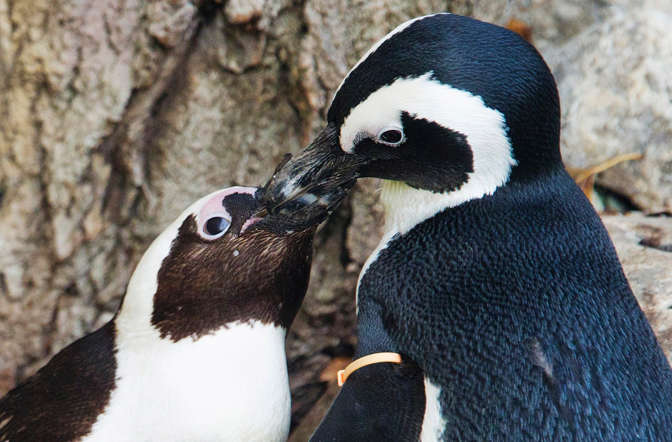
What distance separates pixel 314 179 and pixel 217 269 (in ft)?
1.10

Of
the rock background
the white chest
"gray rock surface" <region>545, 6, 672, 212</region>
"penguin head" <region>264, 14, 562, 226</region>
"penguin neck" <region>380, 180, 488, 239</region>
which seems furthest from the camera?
"gray rock surface" <region>545, 6, 672, 212</region>

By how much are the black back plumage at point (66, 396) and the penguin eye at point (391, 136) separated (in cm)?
80

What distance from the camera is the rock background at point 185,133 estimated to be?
6.23ft

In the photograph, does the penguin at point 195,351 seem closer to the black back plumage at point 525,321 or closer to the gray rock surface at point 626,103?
the black back plumage at point 525,321

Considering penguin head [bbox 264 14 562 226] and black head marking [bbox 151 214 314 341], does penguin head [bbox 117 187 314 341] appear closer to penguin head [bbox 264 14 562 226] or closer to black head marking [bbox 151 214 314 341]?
black head marking [bbox 151 214 314 341]

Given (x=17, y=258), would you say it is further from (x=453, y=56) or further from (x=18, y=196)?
(x=453, y=56)

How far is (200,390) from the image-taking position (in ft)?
5.13

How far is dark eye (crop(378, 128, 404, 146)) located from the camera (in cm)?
128

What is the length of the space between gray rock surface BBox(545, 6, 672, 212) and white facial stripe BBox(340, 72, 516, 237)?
1161mm

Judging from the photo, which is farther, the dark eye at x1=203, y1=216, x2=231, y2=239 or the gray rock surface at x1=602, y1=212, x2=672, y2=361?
the gray rock surface at x1=602, y1=212, x2=672, y2=361

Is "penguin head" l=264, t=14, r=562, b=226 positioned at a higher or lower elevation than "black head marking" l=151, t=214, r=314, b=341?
higher

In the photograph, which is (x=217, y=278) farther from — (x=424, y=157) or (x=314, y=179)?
(x=424, y=157)

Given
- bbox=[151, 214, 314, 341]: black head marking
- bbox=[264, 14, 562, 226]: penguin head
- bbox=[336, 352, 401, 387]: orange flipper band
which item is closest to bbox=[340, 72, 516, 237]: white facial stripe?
bbox=[264, 14, 562, 226]: penguin head

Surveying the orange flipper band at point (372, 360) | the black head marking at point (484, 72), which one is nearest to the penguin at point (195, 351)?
the orange flipper band at point (372, 360)
